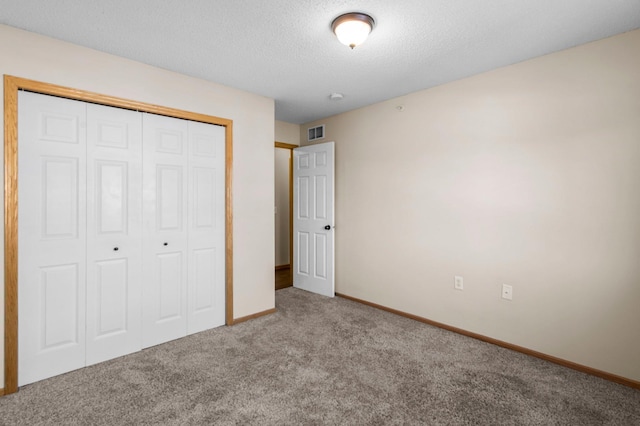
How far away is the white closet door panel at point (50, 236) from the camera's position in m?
2.29

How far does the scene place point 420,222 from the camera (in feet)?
11.7

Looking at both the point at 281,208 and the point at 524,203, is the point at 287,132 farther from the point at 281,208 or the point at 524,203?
the point at 524,203

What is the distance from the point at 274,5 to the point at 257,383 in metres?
2.50

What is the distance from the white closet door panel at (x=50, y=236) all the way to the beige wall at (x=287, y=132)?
101 inches

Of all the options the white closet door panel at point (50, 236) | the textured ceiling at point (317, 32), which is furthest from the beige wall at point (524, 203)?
the white closet door panel at point (50, 236)

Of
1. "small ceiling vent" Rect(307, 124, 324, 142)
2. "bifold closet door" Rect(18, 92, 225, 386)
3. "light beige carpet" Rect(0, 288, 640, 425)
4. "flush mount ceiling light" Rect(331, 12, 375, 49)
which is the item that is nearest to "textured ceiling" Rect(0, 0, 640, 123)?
"flush mount ceiling light" Rect(331, 12, 375, 49)

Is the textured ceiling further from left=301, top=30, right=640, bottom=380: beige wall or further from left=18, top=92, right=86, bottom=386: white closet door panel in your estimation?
left=18, top=92, right=86, bottom=386: white closet door panel

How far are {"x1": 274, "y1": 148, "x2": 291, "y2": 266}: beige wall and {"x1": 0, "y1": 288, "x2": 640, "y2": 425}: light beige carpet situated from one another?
312 cm

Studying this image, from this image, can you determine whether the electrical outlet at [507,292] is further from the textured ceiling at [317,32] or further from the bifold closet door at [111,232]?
the bifold closet door at [111,232]

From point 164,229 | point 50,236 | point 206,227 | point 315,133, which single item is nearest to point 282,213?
point 315,133

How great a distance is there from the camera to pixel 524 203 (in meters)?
2.80

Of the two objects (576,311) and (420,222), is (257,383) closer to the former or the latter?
(420,222)

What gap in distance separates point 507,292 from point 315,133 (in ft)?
10.3

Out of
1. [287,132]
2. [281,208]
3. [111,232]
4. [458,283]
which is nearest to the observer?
[111,232]
